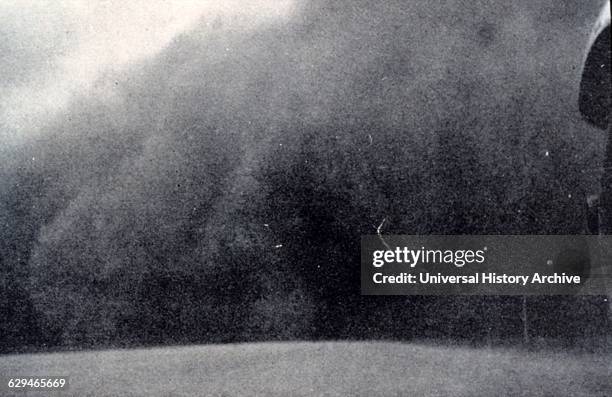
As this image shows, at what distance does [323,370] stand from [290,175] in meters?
0.76

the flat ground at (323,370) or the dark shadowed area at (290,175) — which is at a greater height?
the dark shadowed area at (290,175)

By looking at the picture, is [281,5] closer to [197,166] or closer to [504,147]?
[197,166]

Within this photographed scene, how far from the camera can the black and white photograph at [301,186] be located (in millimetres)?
1977

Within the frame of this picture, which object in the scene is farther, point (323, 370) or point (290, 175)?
point (290, 175)

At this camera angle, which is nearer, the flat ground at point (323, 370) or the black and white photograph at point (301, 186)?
the flat ground at point (323, 370)

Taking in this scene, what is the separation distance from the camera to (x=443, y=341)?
6.53 ft

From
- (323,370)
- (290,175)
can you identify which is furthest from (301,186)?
(323,370)

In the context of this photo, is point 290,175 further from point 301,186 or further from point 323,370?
point 323,370

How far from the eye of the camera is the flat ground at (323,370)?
1705mm

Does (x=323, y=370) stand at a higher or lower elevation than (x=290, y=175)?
lower

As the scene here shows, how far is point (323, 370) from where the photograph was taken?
6.09ft

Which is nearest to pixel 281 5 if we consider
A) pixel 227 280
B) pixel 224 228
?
pixel 224 228

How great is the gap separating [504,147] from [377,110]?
1.69ft

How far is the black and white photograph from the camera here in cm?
198
